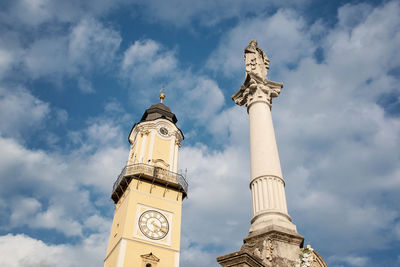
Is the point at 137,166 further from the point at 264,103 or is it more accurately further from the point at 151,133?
the point at 264,103

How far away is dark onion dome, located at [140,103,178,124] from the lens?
123ft

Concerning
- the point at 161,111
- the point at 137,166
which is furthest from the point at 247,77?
the point at 161,111

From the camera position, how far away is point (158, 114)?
37656mm

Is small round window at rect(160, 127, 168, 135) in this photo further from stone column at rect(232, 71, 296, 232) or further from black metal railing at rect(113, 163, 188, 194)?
stone column at rect(232, 71, 296, 232)

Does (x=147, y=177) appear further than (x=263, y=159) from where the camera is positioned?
Yes

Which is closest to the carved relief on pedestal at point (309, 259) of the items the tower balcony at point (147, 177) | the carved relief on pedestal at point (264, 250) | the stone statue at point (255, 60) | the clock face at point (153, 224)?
the carved relief on pedestal at point (264, 250)

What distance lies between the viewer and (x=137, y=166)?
3123 cm

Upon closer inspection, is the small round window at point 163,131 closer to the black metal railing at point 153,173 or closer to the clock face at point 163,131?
the clock face at point 163,131

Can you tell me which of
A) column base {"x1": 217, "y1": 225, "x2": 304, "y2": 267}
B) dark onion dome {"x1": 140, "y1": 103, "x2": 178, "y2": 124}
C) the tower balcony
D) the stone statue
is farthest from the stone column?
dark onion dome {"x1": 140, "y1": 103, "x2": 178, "y2": 124}

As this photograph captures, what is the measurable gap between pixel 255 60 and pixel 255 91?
1.57 m

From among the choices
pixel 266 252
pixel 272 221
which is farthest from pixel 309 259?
pixel 272 221

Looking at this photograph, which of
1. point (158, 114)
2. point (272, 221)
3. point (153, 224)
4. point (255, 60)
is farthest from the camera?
point (158, 114)

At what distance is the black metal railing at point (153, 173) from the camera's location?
30.8 m

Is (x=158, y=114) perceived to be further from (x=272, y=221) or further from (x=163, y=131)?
(x=272, y=221)
